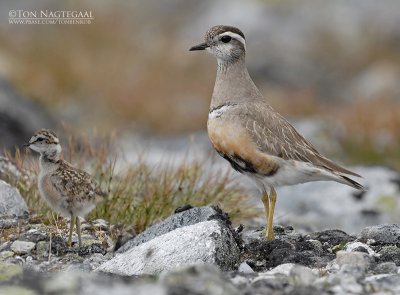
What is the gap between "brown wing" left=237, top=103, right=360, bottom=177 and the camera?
29.6ft

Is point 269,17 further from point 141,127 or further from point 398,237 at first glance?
point 398,237

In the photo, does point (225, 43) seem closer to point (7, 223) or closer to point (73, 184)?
point (73, 184)

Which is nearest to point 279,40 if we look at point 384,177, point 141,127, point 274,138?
point 141,127

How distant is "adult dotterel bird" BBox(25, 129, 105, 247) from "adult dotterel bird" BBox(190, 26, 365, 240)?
146cm

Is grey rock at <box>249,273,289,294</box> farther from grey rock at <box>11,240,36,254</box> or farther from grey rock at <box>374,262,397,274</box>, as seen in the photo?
grey rock at <box>11,240,36,254</box>

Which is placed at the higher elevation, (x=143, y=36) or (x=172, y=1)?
(x=172, y=1)

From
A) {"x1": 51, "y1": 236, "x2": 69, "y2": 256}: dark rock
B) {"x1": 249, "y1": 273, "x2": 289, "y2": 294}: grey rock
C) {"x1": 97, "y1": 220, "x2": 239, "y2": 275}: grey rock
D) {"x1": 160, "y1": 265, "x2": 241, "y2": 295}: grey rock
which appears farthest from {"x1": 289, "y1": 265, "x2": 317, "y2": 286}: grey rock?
{"x1": 51, "y1": 236, "x2": 69, "y2": 256}: dark rock

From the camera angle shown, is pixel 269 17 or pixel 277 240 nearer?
pixel 277 240

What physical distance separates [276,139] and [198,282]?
3011 mm

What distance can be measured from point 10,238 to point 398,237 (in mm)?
4161

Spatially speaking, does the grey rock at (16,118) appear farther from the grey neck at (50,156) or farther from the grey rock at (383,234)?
the grey rock at (383,234)

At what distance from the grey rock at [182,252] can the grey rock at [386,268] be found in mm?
1421

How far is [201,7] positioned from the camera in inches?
1387

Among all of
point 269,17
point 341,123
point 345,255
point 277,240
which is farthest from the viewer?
point 269,17
